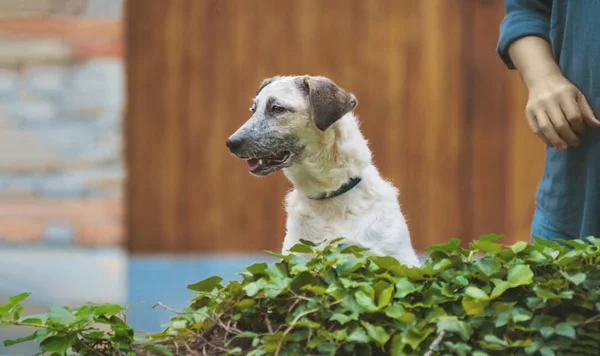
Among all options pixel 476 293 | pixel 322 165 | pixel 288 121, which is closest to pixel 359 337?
pixel 476 293

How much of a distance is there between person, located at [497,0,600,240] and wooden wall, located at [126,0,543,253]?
4050 mm

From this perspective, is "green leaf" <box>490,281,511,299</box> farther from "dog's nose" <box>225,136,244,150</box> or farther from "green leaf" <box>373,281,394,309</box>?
"dog's nose" <box>225,136,244,150</box>

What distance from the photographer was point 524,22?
2.44 metres

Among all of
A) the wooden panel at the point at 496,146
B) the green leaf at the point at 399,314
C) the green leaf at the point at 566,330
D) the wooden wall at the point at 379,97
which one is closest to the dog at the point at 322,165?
the green leaf at the point at 399,314

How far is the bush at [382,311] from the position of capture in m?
1.74

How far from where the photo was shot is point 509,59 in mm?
2529

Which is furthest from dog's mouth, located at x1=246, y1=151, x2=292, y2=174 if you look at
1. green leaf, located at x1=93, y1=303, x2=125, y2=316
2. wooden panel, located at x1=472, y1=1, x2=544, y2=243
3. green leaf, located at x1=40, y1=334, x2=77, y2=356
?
wooden panel, located at x1=472, y1=1, x2=544, y2=243

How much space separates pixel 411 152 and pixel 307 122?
3728 millimetres

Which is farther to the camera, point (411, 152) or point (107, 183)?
point (411, 152)

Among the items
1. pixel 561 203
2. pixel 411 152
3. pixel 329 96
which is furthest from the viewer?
pixel 411 152

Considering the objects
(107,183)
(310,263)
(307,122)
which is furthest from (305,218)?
(107,183)

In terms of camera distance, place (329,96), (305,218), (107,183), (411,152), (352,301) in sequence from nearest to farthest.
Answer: (352,301) < (305,218) < (329,96) < (107,183) < (411,152)

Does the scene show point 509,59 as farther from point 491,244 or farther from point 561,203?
point 491,244

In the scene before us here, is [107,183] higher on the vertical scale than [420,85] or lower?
lower
